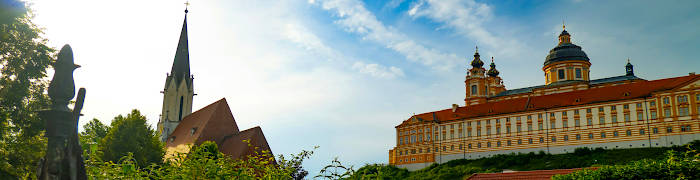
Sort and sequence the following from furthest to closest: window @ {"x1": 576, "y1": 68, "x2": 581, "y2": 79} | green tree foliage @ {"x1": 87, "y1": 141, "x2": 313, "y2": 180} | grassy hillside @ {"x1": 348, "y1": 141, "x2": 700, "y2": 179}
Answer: window @ {"x1": 576, "y1": 68, "x2": 581, "y2": 79}, grassy hillside @ {"x1": 348, "y1": 141, "x2": 700, "y2": 179}, green tree foliage @ {"x1": 87, "y1": 141, "x2": 313, "y2": 180}

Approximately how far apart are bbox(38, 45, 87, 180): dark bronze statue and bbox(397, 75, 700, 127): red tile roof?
6729cm

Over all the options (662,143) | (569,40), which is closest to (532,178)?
(662,143)

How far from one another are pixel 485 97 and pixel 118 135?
6758cm

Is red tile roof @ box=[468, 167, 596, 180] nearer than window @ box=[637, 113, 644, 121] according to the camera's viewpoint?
Yes

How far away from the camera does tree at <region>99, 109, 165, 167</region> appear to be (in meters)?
34.3

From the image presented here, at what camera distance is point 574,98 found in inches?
2680

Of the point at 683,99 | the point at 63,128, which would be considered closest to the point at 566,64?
the point at 683,99

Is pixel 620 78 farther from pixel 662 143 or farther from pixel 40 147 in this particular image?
pixel 40 147

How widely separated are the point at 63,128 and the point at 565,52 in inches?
3496

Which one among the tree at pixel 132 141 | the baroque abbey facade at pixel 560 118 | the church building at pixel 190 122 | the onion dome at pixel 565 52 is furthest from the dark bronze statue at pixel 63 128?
the onion dome at pixel 565 52

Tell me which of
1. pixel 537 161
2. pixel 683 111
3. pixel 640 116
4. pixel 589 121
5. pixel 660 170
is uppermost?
pixel 683 111

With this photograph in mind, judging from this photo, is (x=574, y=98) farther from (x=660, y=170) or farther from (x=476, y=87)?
(x=660, y=170)

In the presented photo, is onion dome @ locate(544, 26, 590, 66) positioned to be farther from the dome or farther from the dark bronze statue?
the dark bronze statue

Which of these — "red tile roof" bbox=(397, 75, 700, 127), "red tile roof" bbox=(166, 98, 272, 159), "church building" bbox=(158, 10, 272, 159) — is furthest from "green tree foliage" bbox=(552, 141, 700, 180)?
"red tile roof" bbox=(397, 75, 700, 127)
